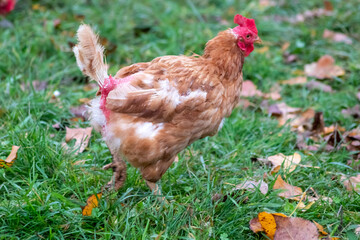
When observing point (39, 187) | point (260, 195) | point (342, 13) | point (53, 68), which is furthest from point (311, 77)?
point (39, 187)

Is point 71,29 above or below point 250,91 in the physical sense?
above

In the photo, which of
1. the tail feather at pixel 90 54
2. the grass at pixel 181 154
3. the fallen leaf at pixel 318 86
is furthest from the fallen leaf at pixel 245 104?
the tail feather at pixel 90 54

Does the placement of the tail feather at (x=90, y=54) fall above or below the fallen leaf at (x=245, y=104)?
above

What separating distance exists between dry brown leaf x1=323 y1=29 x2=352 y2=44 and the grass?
11 cm

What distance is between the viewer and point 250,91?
4.10 m

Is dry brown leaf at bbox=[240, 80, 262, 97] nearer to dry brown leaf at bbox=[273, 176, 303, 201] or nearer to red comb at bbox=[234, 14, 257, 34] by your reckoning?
red comb at bbox=[234, 14, 257, 34]

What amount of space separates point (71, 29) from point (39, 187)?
2773 millimetres

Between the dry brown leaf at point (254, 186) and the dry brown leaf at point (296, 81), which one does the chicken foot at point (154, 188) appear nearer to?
the dry brown leaf at point (254, 186)

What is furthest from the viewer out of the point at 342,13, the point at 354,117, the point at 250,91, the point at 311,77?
the point at 342,13

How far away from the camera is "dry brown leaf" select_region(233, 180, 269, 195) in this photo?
2.62 meters

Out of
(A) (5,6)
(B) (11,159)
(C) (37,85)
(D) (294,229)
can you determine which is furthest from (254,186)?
(A) (5,6)

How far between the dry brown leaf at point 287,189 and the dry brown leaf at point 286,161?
167 mm

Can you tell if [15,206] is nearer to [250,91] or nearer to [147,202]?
[147,202]

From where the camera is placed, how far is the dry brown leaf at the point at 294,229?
2.30 meters
